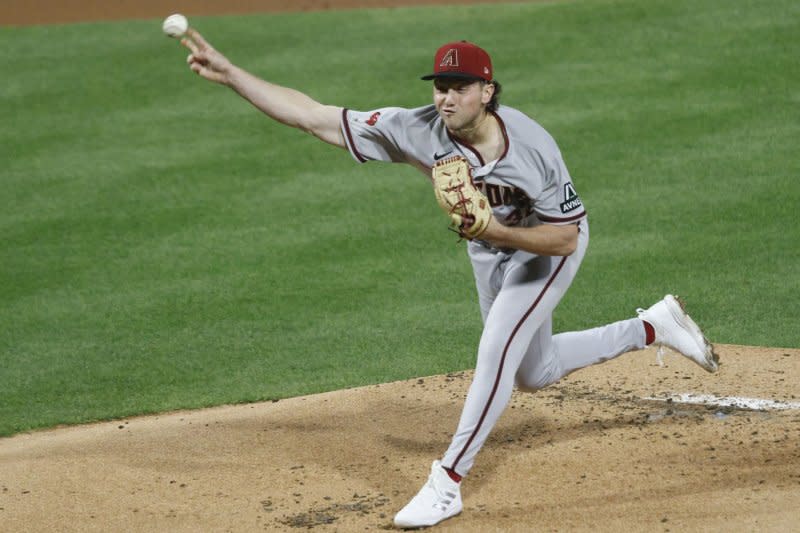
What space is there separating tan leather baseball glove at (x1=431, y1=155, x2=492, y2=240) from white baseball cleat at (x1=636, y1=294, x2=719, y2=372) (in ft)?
4.63

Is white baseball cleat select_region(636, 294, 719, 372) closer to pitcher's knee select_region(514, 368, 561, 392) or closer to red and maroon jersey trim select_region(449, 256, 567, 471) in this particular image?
pitcher's knee select_region(514, 368, 561, 392)

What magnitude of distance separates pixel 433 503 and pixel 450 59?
169cm

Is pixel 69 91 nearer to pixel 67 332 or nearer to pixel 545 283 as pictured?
pixel 67 332

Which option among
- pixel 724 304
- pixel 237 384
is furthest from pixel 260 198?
pixel 724 304

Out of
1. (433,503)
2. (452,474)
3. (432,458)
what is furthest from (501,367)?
(432,458)

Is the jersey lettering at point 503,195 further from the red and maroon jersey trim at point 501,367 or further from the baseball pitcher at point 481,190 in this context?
the red and maroon jersey trim at point 501,367

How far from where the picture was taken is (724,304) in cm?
735

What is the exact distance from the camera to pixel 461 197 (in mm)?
4480

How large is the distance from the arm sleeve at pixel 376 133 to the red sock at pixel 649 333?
4.56ft

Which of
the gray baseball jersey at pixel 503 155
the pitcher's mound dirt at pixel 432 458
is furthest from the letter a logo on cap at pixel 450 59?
the pitcher's mound dirt at pixel 432 458

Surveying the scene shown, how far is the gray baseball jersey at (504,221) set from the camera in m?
4.77

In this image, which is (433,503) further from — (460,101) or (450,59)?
(450,59)

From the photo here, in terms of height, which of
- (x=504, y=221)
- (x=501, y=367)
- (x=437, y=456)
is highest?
(x=504, y=221)

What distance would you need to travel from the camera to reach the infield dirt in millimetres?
4758
